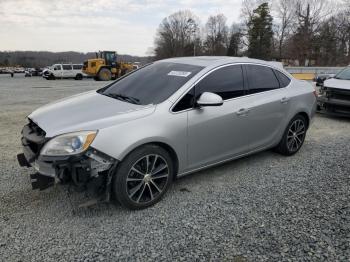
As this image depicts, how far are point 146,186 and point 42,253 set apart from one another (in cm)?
120

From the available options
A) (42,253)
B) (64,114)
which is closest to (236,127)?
(64,114)

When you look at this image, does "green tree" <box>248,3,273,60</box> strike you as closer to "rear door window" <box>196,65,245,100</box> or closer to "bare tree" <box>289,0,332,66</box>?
"bare tree" <box>289,0,332,66</box>

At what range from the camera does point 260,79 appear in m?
4.54

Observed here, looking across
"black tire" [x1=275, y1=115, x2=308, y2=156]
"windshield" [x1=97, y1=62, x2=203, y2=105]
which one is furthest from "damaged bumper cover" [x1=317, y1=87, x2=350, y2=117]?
"windshield" [x1=97, y1=62, x2=203, y2=105]

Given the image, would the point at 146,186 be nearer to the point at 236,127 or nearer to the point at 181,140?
the point at 181,140

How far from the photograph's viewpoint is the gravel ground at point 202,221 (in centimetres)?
273

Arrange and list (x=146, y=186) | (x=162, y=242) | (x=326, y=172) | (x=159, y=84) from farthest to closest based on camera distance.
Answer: (x=326, y=172)
(x=159, y=84)
(x=146, y=186)
(x=162, y=242)

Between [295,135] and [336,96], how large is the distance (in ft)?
12.5

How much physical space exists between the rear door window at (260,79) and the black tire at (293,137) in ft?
2.38

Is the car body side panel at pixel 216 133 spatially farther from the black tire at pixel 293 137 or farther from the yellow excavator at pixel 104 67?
the yellow excavator at pixel 104 67

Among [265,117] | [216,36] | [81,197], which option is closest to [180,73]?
[265,117]

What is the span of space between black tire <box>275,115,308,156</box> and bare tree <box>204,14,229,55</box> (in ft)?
245

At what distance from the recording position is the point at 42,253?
8.84ft

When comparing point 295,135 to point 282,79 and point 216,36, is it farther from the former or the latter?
point 216,36
